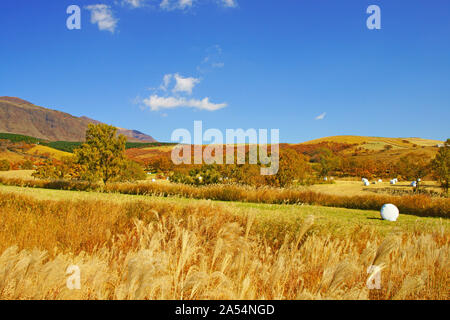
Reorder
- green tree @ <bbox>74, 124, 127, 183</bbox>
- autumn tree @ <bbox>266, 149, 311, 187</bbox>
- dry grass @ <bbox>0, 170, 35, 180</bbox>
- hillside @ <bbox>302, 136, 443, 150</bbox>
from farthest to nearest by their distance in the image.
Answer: hillside @ <bbox>302, 136, 443, 150</bbox> → dry grass @ <bbox>0, 170, 35, 180</bbox> → autumn tree @ <bbox>266, 149, 311, 187</bbox> → green tree @ <bbox>74, 124, 127, 183</bbox>

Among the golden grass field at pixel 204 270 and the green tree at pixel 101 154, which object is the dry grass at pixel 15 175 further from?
the golden grass field at pixel 204 270

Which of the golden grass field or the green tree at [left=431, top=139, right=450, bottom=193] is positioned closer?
the golden grass field

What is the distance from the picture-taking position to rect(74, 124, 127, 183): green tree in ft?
78.8

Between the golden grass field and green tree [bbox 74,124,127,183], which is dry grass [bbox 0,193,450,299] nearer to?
the golden grass field

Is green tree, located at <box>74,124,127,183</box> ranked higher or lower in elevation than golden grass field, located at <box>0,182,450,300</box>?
higher

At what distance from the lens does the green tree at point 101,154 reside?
24.0 metres

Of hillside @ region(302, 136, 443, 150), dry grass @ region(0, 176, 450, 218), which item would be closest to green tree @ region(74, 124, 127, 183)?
dry grass @ region(0, 176, 450, 218)

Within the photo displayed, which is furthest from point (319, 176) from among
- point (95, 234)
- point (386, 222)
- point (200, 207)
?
point (95, 234)

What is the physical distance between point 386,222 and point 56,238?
36.0 feet

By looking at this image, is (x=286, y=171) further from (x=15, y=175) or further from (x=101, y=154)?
(x=15, y=175)

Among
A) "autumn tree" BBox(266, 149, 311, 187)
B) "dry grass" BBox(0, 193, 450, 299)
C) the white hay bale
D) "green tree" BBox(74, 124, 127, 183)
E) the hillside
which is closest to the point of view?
"dry grass" BBox(0, 193, 450, 299)

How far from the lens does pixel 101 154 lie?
24719 millimetres

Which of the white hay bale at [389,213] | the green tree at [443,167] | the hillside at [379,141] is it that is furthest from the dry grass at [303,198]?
the hillside at [379,141]
